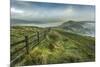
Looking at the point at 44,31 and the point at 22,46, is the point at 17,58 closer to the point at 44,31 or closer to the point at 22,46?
the point at 22,46

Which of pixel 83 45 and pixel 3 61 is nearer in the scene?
pixel 3 61

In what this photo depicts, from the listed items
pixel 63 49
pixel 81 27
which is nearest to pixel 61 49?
pixel 63 49

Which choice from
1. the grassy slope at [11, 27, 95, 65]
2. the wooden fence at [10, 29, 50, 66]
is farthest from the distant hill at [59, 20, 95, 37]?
the wooden fence at [10, 29, 50, 66]

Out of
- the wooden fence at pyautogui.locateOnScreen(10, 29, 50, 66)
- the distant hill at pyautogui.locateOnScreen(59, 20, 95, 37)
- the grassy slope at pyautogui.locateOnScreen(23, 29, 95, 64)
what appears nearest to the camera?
the wooden fence at pyautogui.locateOnScreen(10, 29, 50, 66)

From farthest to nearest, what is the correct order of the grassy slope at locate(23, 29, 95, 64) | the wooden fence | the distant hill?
the distant hill → the grassy slope at locate(23, 29, 95, 64) → the wooden fence

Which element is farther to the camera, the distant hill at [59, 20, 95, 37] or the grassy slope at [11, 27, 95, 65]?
the distant hill at [59, 20, 95, 37]

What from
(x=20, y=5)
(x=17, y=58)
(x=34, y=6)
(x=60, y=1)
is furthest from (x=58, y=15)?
(x=17, y=58)

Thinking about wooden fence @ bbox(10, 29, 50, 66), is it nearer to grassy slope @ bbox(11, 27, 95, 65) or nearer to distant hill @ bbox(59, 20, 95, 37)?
grassy slope @ bbox(11, 27, 95, 65)
